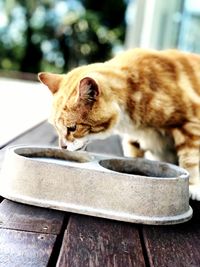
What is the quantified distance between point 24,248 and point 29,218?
21 centimetres

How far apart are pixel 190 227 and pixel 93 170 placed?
0.97 feet

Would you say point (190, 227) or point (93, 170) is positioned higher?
point (93, 170)

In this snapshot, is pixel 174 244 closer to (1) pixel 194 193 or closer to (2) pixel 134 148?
(1) pixel 194 193

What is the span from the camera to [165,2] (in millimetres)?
5242

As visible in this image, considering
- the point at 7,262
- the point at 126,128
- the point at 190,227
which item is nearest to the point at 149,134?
the point at 126,128

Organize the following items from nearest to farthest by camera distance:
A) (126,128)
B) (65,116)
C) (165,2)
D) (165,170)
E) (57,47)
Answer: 1. (165,170)
2. (65,116)
3. (126,128)
4. (165,2)
5. (57,47)

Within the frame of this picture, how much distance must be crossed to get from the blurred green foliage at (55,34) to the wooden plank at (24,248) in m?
11.5

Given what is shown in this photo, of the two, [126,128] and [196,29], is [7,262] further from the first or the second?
[196,29]

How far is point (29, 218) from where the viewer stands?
1188 mm

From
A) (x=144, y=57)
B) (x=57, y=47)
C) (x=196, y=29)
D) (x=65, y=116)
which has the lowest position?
(x=57, y=47)

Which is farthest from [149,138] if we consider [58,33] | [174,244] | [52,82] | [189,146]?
[58,33]

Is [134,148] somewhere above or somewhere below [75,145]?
below

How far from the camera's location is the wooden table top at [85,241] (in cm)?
96

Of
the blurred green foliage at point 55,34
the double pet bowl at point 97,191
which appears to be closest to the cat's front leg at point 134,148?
the double pet bowl at point 97,191
